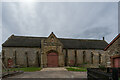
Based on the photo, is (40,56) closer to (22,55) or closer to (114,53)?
(22,55)

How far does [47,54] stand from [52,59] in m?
1.61

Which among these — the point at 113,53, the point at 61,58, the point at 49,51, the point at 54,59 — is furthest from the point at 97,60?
the point at 113,53

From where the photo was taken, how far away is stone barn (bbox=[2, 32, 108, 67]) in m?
17.1

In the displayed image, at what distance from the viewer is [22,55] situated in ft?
63.9

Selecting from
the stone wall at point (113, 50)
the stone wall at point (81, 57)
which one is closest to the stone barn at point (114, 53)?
the stone wall at point (113, 50)

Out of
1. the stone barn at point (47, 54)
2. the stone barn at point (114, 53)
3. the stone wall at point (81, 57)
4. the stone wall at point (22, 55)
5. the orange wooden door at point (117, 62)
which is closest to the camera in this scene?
the orange wooden door at point (117, 62)

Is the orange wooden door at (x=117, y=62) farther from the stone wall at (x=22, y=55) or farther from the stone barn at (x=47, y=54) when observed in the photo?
the stone wall at (x=22, y=55)

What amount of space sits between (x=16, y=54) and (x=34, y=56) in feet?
14.7

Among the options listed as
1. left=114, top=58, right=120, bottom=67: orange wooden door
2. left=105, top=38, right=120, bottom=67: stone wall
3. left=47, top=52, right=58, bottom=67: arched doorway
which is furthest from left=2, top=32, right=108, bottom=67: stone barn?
left=114, top=58, right=120, bottom=67: orange wooden door

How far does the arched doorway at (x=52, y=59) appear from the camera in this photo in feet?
55.4

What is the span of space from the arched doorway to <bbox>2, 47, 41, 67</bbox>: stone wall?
4.37 meters

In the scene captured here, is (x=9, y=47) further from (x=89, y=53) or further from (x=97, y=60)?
(x=97, y=60)

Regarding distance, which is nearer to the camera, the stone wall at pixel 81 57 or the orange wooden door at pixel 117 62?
the orange wooden door at pixel 117 62

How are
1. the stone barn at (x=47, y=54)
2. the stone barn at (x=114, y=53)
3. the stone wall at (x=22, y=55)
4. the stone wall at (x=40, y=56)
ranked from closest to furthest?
1. the stone barn at (x=114, y=53)
2. the stone barn at (x=47, y=54)
3. the stone wall at (x=40, y=56)
4. the stone wall at (x=22, y=55)
